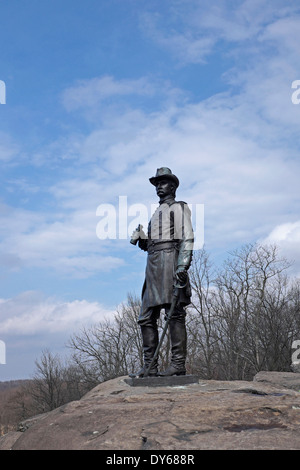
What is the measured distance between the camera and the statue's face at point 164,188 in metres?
6.80

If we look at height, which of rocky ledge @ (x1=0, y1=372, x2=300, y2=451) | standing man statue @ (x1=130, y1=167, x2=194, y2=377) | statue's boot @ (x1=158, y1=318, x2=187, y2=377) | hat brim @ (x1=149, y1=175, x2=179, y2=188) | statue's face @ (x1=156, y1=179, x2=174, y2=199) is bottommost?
rocky ledge @ (x1=0, y1=372, x2=300, y2=451)

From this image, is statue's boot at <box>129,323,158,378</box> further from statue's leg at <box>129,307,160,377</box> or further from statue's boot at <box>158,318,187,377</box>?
statue's boot at <box>158,318,187,377</box>

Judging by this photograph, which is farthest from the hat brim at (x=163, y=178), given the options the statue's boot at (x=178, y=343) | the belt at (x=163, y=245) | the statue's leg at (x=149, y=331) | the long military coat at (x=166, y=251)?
the statue's boot at (x=178, y=343)

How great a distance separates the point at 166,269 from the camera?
20.7 ft

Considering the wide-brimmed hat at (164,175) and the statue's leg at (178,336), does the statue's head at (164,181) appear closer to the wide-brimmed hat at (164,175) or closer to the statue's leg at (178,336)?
the wide-brimmed hat at (164,175)

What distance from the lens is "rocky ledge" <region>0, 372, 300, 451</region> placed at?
11.5 ft

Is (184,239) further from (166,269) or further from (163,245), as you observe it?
(166,269)

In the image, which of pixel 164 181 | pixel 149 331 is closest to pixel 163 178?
pixel 164 181

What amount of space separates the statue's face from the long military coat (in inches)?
5.5

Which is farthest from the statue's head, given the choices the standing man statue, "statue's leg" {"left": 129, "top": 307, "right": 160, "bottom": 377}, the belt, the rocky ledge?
the rocky ledge
